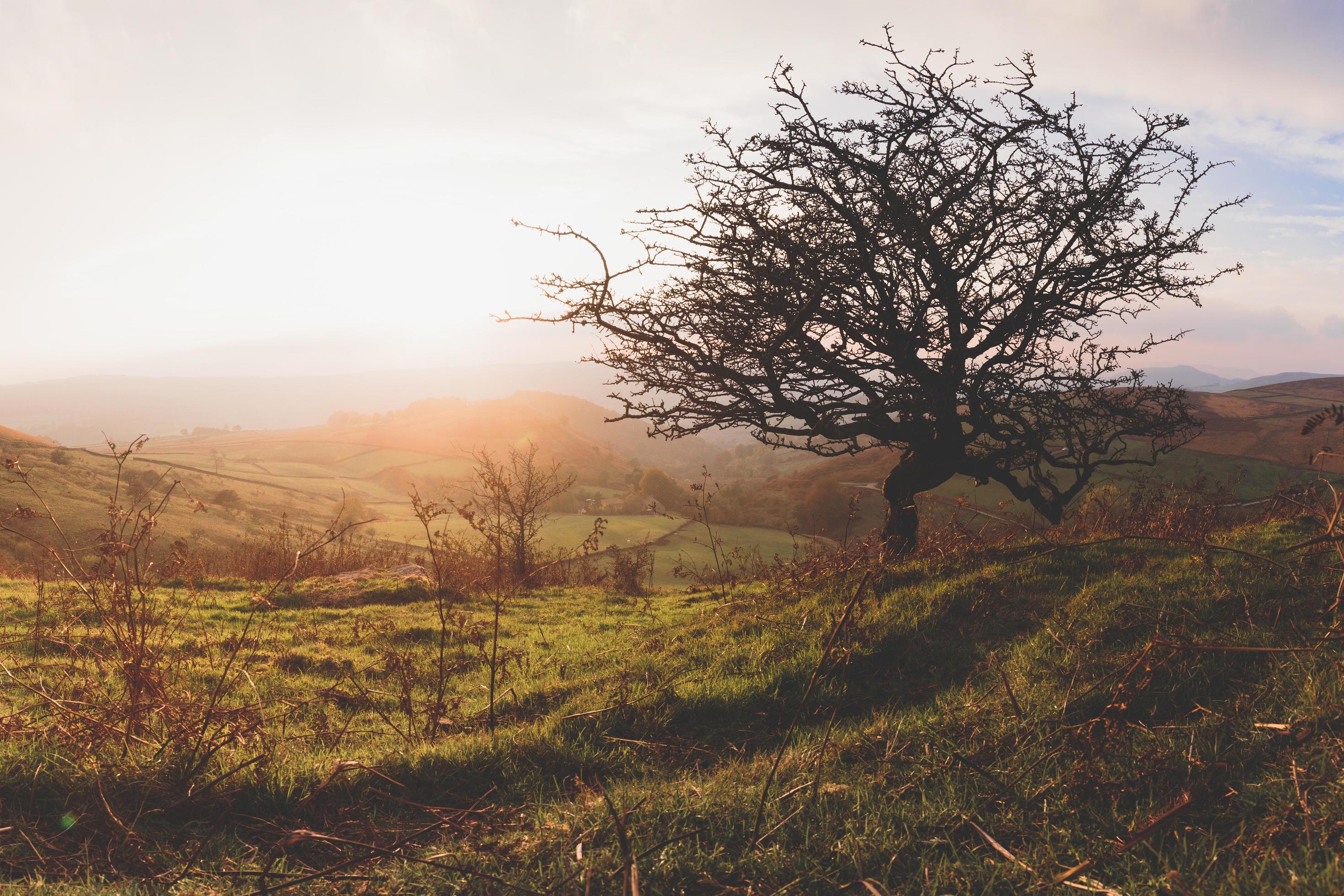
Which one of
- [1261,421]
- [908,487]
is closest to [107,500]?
[908,487]

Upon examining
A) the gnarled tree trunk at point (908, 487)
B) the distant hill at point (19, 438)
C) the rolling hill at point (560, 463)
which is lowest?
the rolling hill at point (560, 463)

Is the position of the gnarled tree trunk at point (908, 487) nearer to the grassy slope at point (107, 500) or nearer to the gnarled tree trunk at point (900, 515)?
the gnarled tree trunk at point (900, 515)

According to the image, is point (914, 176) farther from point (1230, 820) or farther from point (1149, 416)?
point (1230, 820)

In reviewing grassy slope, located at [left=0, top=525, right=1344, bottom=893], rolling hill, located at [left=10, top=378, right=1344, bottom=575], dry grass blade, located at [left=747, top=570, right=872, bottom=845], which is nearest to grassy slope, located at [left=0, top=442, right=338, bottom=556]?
rolling hill, located at [left=10, top=378, right=1344, bottom=575]

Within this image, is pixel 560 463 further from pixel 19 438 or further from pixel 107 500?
pixel 19 438

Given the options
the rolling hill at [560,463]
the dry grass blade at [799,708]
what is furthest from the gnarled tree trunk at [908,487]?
the dry grass blade at [799,708]

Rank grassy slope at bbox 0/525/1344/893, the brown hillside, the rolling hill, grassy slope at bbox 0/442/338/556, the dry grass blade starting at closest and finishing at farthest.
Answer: the dry grass blade → grassy slope at bbox 0/525/1344/893 → grassy slope at bbox 0/442/338/556 → the rolling hill → the brown hillside

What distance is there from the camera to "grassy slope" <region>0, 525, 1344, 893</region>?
2842mm

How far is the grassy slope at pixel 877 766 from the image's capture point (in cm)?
284

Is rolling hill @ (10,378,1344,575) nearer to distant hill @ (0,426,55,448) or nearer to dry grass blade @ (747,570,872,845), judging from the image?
distant hill @ (0,426,55,448)

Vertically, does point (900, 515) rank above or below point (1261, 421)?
below

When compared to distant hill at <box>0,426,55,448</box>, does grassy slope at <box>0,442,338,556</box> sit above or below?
below

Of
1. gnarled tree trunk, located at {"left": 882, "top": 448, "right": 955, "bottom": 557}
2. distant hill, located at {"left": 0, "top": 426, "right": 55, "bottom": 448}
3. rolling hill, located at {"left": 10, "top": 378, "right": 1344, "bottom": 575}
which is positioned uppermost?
distant hill, located at {"left": 0, "top": 426, "right": 55, "bottom": 448}

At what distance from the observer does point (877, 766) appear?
3.84 meters
